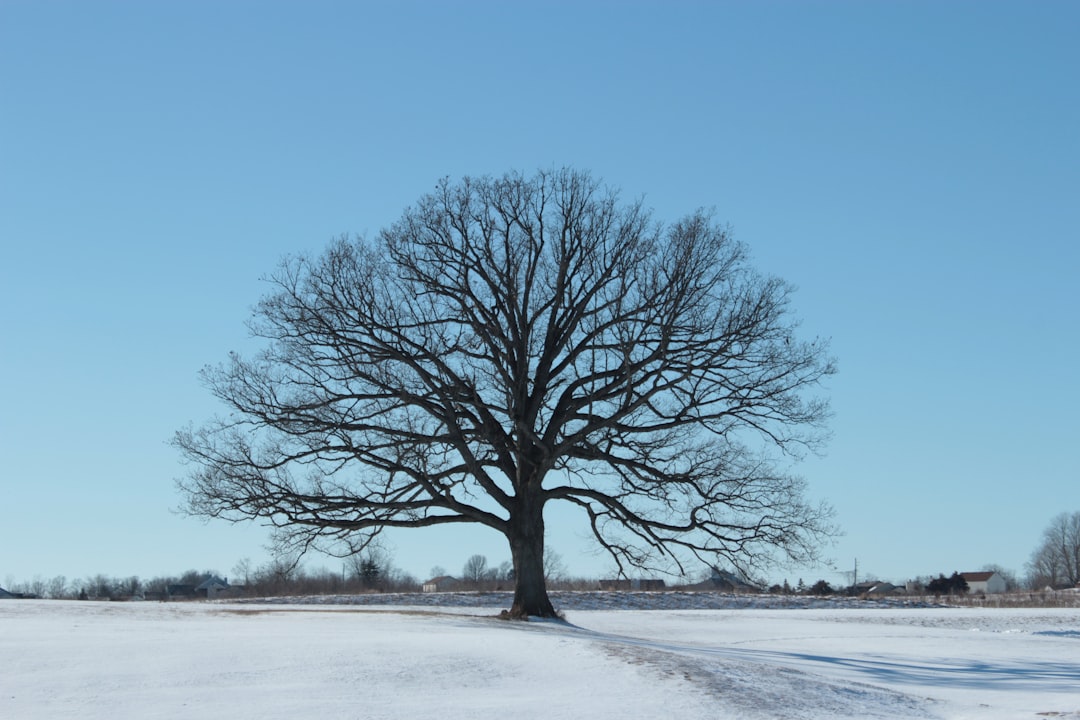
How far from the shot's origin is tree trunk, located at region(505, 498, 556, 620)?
28453 millimetres

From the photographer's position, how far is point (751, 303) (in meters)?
28.0

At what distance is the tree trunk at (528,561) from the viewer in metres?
28.5

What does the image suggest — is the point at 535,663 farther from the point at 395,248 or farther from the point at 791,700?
the point at 395,248

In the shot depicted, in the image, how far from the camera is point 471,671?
16453mm

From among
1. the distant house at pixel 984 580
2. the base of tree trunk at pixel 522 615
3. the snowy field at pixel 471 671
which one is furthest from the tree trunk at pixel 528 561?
the distant house at pixel 984 580

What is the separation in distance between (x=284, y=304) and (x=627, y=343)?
847 cm

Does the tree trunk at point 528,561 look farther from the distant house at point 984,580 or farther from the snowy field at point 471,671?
the distant house at point 984,580

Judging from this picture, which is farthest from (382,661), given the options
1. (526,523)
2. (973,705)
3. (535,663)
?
(526,523)

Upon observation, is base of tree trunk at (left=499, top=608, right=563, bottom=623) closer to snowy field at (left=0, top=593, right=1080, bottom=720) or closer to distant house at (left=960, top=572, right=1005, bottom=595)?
snowy field at (left=0, top=593, right=1080, bottom=720)

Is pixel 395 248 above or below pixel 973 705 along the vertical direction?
above

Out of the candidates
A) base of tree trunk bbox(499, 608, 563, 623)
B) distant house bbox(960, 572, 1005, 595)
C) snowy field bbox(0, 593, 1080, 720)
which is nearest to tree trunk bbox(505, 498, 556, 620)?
base of tree trunk bbox(499, 608, 563, 623)

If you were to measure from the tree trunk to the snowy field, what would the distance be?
1.88m

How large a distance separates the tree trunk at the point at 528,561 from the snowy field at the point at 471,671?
6.18 ft

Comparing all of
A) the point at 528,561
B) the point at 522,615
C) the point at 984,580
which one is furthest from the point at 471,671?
the point at 984,580
